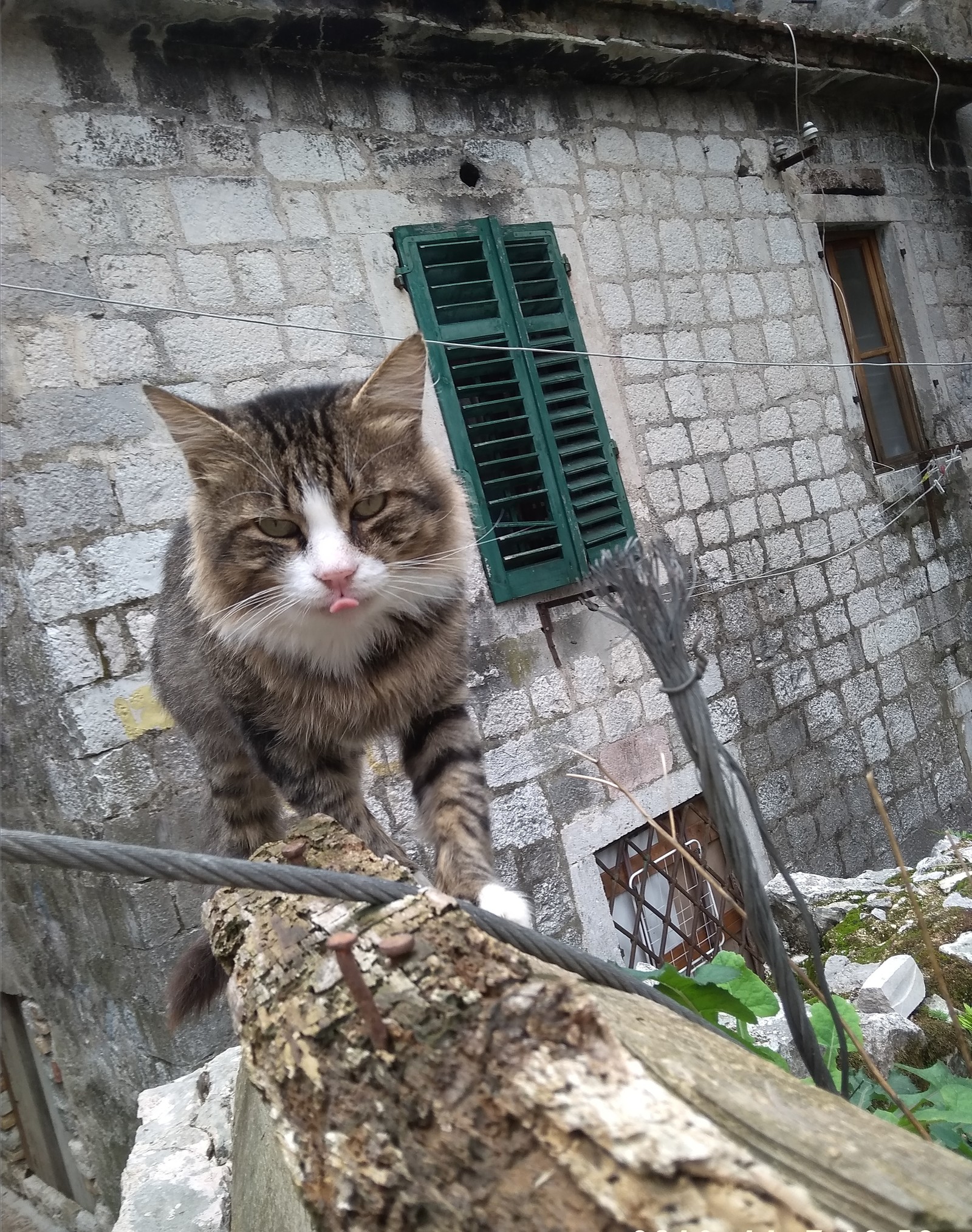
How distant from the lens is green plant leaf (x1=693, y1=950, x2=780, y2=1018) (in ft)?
4.20

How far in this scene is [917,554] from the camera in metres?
5.86

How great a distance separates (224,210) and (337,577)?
90.5 inches

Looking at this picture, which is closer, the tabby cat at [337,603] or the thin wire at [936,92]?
the tabby cat at [337,603]

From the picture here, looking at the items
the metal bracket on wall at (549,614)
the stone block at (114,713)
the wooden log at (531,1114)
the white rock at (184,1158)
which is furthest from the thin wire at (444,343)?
the wooden log at (531,1114)

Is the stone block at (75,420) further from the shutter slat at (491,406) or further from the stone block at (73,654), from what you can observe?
the shutter slat at (491,406)

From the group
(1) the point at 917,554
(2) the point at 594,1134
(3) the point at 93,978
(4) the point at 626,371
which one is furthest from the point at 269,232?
(1) the point at 917,554

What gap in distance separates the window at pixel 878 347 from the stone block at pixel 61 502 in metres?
4.86

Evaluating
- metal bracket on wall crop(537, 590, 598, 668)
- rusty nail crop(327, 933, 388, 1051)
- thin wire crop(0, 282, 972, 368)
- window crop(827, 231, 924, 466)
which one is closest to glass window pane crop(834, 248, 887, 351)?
window crop(827, 231, 924, 466)

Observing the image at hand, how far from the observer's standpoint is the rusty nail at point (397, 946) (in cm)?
90

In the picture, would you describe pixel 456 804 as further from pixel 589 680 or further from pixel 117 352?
pixel 589 680

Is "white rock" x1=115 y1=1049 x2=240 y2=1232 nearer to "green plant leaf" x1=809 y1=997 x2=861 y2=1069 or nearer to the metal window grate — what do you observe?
"green plant leaf" x1=809 y1=997 x2=861 y2=1069

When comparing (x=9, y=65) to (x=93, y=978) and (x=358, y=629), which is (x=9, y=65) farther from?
(x=93, y=978)

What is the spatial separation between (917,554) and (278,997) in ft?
19.0

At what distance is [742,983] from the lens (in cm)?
134
